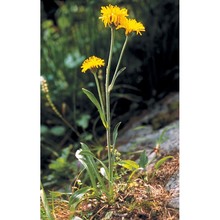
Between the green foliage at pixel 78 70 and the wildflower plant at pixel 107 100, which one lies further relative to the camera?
the green foliage at pixel 78 70

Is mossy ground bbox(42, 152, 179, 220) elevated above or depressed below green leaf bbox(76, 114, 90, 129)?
below

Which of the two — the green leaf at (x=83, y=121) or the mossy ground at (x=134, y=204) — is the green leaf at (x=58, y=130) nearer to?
the green leaf at (x=83, y=121)

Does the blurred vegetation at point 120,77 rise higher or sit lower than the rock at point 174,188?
higher

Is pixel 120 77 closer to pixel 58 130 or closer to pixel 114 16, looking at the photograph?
pixel 58 130

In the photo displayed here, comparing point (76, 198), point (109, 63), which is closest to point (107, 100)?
point (109, 63)

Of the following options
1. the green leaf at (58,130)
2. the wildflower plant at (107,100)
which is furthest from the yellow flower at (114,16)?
the green leaf at (58,130)

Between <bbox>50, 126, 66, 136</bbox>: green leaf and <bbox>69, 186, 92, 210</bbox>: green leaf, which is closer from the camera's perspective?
<bbox>69, 186, 92, 210</bbox>: green leaf

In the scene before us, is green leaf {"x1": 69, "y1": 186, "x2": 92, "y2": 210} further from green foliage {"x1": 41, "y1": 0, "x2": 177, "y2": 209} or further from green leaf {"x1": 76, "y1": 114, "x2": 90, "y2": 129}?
green leaf {"x1": 76, "y1": 114, "x2": 90, "y2": 129}

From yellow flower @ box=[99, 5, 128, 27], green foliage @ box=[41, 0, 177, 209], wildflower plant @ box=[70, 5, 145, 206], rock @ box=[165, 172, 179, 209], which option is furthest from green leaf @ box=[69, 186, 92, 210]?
green foliage @ box=[41, 0, 177, 209]
